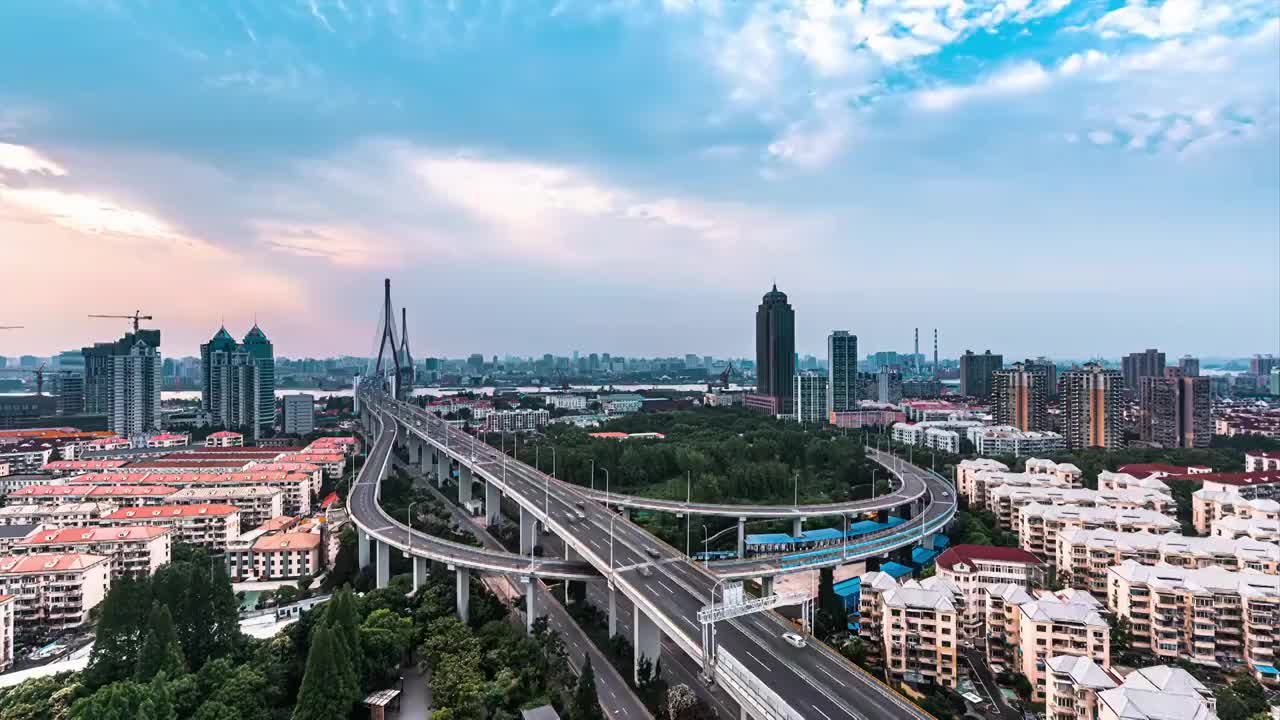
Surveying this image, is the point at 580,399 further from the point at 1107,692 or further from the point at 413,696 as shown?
the point at 1107,692

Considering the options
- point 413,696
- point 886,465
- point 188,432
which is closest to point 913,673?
point 413,696

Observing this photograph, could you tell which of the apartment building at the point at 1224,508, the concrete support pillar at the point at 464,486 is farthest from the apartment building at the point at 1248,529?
the concrete support pillar at the point at 464,486

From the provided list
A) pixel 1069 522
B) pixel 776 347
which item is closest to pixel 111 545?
pixel 1069 522

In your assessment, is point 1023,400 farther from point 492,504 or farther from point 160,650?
point 160,650

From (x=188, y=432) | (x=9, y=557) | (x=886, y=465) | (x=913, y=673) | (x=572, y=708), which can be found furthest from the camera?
(x=188, y=432)

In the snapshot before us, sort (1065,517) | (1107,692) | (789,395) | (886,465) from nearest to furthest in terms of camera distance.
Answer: (1107,692)
(1065,517)
(886,465)
(789,395)

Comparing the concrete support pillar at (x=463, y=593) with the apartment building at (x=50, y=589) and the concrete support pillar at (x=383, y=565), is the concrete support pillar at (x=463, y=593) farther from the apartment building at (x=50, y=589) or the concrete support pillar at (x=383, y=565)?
the apartment building at (x=50, y=589)
